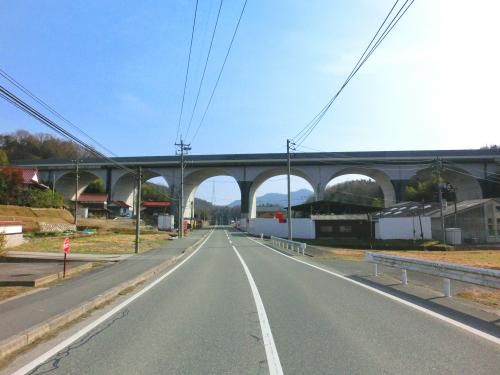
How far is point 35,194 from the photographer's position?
2176 inches

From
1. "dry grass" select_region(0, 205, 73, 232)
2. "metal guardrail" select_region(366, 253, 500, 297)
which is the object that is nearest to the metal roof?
"dry grass" select_region(0, 205, 73, 232)

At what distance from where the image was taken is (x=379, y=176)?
80750mm

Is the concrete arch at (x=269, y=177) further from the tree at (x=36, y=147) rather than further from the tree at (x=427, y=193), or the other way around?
the tree at (x=36, y=147)

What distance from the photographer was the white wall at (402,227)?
52.2 meters

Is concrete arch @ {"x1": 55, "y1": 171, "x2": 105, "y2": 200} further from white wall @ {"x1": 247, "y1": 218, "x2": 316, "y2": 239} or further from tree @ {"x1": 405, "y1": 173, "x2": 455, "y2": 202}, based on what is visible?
tree @ {"x1": 405, "y1": 173, "x2": 455, "y2": 202}

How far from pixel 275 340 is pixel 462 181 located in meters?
81.4

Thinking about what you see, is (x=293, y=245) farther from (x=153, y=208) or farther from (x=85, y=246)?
(x=153, y=208)

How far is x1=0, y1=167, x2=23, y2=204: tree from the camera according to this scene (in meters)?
50.2

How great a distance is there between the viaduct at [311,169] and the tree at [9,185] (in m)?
28.3

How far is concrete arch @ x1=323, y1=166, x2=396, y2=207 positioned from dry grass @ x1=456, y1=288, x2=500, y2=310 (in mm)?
67870

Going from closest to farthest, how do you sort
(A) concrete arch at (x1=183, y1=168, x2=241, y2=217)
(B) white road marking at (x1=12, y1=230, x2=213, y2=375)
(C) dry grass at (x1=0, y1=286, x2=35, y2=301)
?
(B) white road marking at (x1=12, y1=230, x2=213, y2=375) → (C) dry grass at (x1=0, y1=286, x2=35, y2=301) → (A) concrete arch at (x1=183, y1=168, x2=241, y2=217)

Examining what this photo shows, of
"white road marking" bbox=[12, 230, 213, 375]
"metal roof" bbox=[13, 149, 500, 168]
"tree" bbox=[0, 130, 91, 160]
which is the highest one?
"tree" bbox=[0, 130, 91, 160]

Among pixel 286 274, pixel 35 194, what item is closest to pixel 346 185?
pixel 35 194

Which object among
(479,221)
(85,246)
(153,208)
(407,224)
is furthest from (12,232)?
(153,208)
